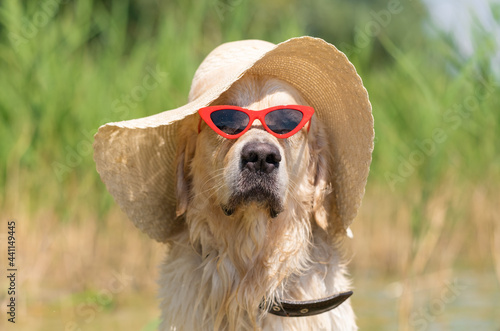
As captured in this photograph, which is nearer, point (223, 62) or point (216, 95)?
point (216, 95)

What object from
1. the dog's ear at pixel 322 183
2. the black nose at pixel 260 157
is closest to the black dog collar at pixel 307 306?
the dog's ear at pixel 322 183

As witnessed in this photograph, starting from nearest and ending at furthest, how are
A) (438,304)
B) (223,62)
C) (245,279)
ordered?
1. (245,279)
2. (223,62)
3. (438,304)

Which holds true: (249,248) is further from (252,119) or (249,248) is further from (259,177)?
(252,119)

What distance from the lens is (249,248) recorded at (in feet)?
9.89

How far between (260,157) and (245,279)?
0.63 metres

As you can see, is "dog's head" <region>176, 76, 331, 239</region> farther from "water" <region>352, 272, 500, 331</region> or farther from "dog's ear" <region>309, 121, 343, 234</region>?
"water" <region>352, 272, 500, 331</region>

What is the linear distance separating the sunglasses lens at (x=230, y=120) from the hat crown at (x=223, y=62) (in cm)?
19

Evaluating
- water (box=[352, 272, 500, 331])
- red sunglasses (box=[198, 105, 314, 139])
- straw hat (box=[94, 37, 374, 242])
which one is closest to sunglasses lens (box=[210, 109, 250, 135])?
red sunglasses (box=[198, 105, 314, 139])

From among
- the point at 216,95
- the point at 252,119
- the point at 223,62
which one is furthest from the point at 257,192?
the point at 223,62

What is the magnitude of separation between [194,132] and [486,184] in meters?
4.15

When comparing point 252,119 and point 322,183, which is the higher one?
point 252,119

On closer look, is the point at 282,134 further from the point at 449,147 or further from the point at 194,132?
the point at 449,147

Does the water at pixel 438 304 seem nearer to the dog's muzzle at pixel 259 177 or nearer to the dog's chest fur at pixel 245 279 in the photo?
the dog's chest fur at pixel 245 279

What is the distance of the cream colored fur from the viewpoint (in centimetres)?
295
